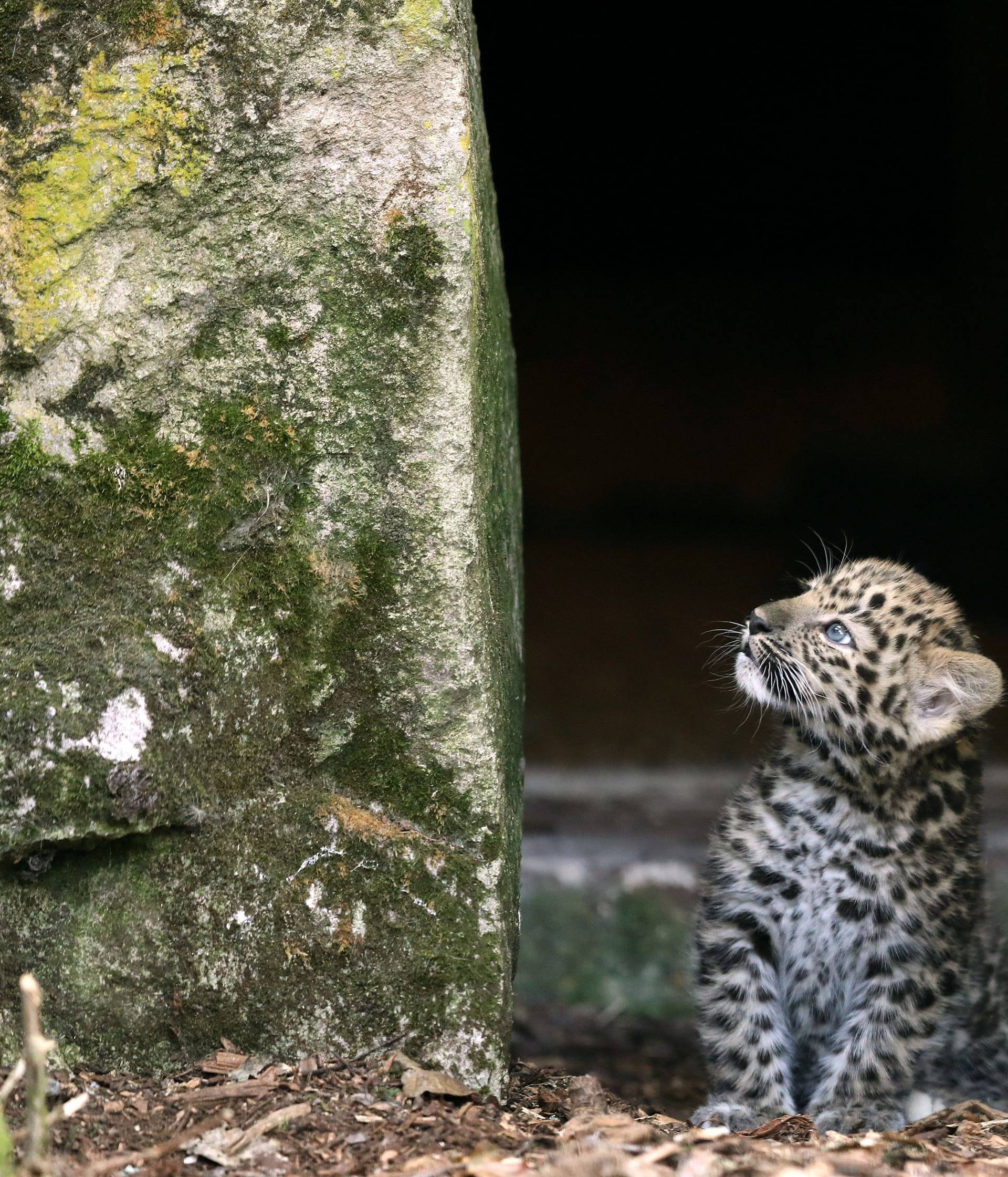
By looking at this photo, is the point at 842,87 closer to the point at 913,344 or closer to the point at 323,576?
the point at 913,344

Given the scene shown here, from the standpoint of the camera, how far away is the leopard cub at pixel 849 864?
4.46 metres

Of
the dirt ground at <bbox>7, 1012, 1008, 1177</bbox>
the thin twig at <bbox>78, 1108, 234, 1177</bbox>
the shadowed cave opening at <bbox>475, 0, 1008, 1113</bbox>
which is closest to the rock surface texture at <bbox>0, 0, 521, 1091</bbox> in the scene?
the dirt ground at <bbox>7, 1012, 1008, 1177</bbox>

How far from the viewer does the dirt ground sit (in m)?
3.05

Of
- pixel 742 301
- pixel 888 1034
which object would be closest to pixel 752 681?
pixel 888 1034

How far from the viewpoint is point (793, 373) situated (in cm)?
1340

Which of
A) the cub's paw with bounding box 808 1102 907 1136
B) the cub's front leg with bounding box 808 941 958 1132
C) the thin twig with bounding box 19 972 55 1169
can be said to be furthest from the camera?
the cub's front leg with bounding box 808 941 958 1132

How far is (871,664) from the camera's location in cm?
454

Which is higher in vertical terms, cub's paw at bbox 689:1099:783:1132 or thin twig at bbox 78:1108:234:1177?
thin twig at bbox 78:1108:234:1177

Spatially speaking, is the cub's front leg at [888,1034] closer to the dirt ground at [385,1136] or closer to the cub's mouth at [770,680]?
the dirt ground at [385,1136]

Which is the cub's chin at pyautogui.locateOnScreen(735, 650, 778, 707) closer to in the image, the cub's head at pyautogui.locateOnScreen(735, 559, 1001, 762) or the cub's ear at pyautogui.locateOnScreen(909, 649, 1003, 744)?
the cub's head at pyautogui.locateOnScreen(735, 559, 1001, 762)

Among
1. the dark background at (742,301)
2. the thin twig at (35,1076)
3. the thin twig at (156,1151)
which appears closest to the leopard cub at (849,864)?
the thin twig at (156,1151)

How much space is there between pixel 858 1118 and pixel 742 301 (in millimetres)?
10514

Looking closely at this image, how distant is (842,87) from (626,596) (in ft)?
18.6

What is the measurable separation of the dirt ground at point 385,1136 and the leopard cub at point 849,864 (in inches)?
27.3
